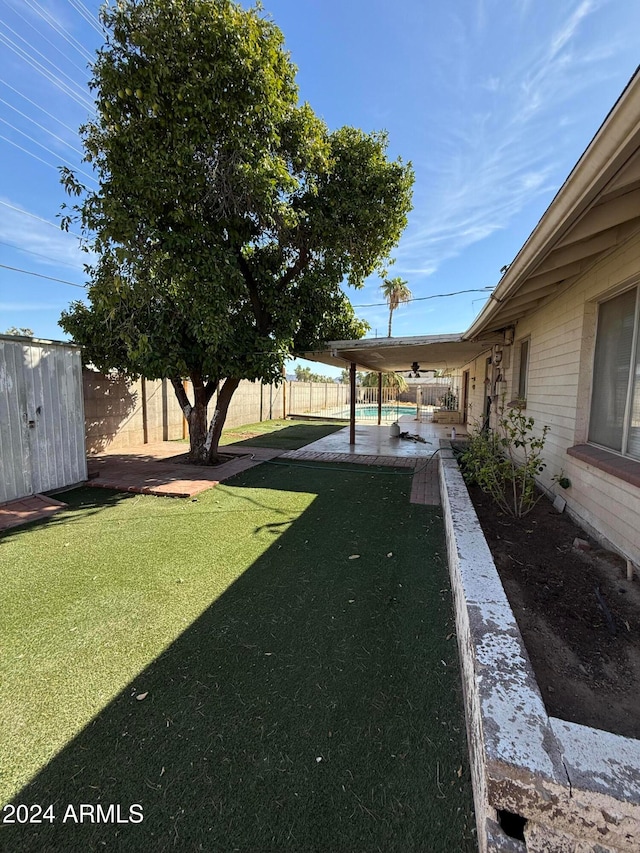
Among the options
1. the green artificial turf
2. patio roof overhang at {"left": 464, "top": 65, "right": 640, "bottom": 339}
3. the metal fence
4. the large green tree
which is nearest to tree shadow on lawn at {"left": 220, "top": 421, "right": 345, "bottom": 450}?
the large green tree

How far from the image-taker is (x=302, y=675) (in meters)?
2.12

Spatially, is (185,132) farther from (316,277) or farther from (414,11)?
(414,11)

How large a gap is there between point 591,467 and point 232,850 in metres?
3.84

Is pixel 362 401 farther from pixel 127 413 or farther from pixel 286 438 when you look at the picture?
pixel 127 413

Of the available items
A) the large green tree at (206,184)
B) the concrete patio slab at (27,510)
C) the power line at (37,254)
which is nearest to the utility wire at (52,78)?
the large green tree at (206,184)

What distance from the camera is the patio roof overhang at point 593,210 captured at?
1716 mm

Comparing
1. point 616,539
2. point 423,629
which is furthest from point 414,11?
point 423,629

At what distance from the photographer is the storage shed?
4.79 meters

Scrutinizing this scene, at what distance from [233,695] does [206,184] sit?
5997 millimetres

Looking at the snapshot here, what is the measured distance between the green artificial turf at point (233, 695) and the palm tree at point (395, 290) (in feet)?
99.2

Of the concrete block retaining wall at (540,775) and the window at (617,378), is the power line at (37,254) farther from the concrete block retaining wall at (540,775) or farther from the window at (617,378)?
the concrete block retaining wall at (540,775)

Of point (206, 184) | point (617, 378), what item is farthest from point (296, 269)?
point (617, 378)

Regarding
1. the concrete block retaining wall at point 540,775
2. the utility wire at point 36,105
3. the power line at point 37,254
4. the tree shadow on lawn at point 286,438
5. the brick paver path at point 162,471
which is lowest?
the brick paver path at point 162,471

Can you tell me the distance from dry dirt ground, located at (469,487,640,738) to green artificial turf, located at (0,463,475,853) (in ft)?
1.66
